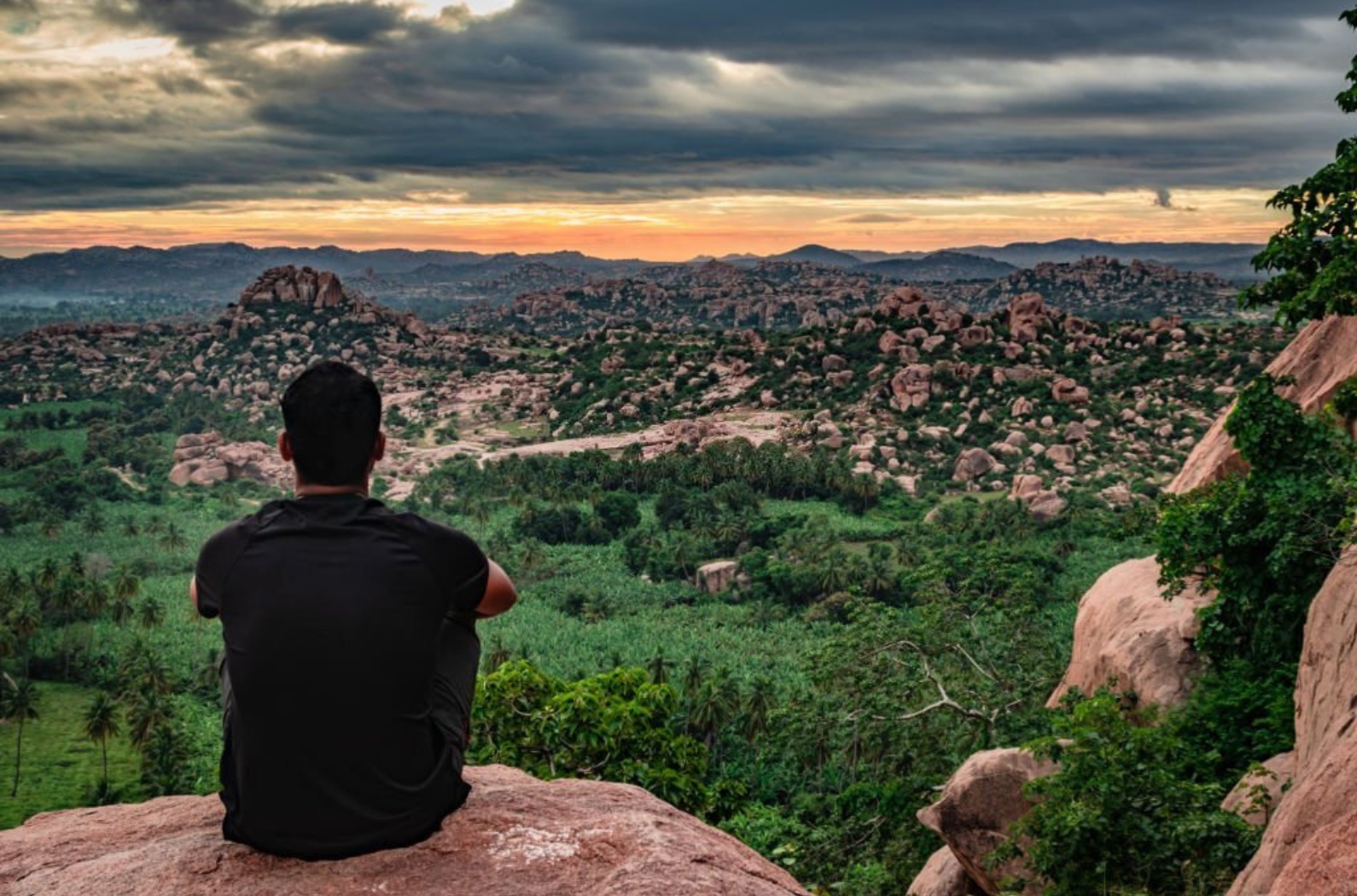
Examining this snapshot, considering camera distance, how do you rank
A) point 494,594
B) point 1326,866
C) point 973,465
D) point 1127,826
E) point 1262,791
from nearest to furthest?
point 494,594, point 1326,866, point 1262,791, point 1127,826, point 973,465

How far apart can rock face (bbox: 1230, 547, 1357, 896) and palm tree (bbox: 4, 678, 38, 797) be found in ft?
146

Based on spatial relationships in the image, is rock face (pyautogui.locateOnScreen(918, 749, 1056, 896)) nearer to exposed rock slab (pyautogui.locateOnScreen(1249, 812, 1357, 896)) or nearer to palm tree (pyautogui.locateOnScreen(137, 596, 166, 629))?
exposed rock slab (pyautogui.locateOnScreen(1249, 812, 1357, 896))

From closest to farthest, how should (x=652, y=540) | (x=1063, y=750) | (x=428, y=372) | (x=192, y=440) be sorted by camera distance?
1. (x=1063, y=750)
2. (x=652, y=540)
3. (x=192, y=440)
4. (x=428, y=372)

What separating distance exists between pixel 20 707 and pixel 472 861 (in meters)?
46.8

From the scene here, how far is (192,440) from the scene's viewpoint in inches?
3654

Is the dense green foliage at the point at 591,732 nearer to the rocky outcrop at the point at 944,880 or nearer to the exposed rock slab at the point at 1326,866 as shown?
the rocky outcrop at the point at 944,880

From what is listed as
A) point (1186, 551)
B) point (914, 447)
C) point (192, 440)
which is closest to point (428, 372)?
point (192, 440)

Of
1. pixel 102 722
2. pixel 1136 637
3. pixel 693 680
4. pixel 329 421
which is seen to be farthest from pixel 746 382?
pixel 329 421

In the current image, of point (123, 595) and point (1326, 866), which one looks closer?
point (1326, 866)

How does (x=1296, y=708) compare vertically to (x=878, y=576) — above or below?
above

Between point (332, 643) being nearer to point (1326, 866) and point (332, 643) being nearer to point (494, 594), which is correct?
point (494, 594)

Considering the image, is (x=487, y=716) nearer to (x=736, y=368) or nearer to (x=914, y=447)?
(x=914, y=447)

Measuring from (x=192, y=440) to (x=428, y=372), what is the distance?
41360mm

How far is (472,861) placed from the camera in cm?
333
